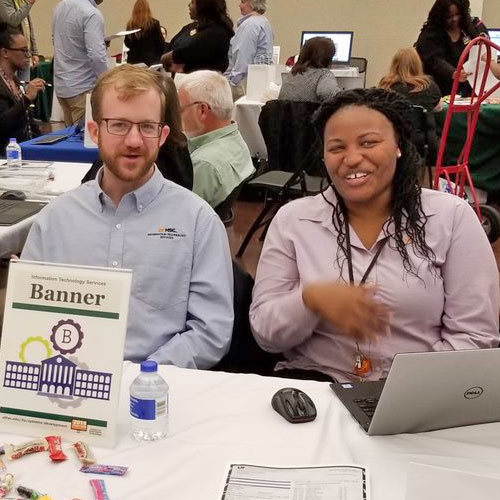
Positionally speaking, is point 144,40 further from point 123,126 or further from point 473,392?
point 473,392

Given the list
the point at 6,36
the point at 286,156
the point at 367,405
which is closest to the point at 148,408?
the point at 367,405

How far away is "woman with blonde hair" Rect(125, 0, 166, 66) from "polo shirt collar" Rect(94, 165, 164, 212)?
605 cm

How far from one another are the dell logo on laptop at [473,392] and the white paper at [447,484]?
1.03 ft

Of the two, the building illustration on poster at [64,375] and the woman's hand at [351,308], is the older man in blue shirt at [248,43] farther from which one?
the building illustration on poster at [64,375]

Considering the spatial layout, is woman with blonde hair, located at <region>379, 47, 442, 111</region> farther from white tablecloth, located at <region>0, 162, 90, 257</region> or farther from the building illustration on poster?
the building illustration on poster

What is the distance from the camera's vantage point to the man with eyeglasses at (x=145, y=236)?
1.73m

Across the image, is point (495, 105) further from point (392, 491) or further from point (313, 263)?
point (392, 491)

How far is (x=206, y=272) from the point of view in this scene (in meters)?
1.75

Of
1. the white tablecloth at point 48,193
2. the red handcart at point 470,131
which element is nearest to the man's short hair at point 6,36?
the white tablecloth at point 48,193

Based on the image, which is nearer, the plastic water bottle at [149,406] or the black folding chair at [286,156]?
the plastic water bottle at [149,406]

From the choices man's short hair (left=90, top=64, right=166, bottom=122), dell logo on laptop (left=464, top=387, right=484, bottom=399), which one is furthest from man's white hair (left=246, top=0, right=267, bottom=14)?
dell logo on laptop (left=464, top=387, right=484, bottom=399)

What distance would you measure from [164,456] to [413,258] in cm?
82

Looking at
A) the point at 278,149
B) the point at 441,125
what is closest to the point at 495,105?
the point at 441,125

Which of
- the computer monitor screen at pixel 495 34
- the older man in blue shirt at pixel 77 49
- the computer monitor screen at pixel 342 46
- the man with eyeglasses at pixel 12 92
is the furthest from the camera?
the computer monitor screen at pixel 342 46
